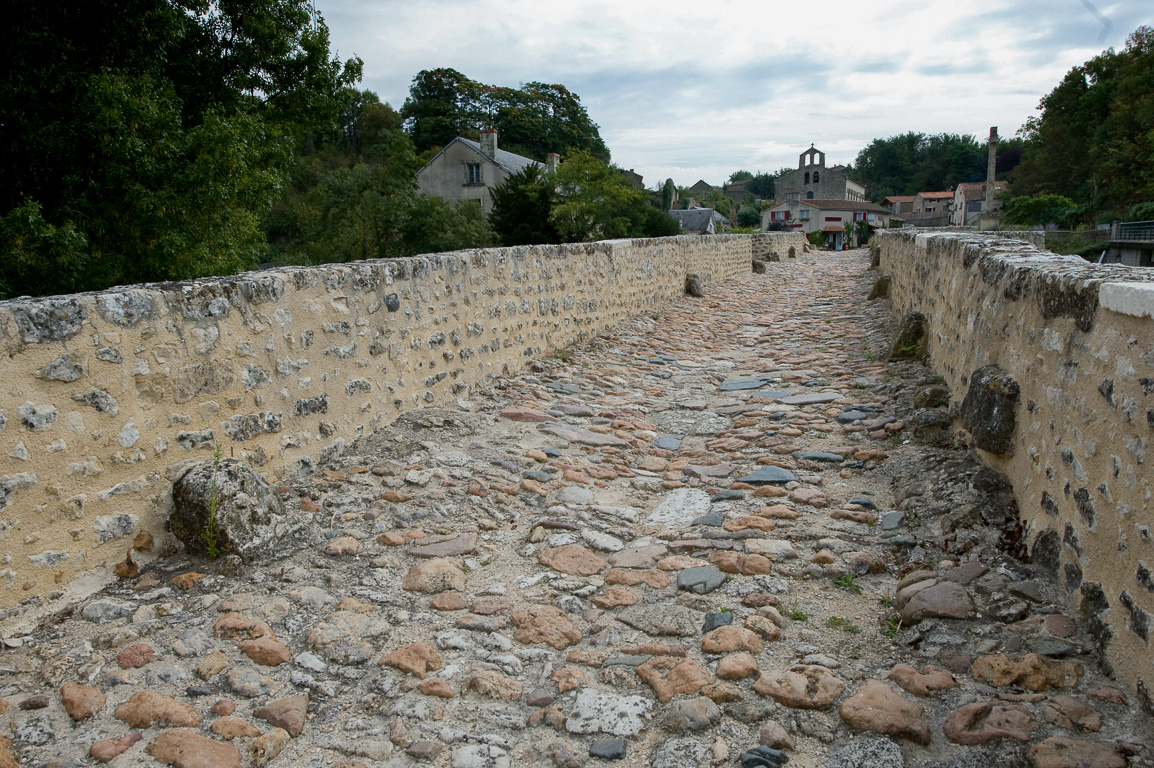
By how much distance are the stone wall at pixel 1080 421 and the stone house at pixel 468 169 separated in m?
38.1

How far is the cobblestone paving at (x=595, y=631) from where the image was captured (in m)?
2.28

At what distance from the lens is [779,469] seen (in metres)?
4.84

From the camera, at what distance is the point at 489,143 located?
134 ft

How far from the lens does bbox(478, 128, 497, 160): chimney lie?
1598 inches

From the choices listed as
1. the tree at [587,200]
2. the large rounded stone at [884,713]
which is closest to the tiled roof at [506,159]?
the tree at [587,200]

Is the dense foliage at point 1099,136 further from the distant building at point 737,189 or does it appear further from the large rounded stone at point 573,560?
the distant building at point 737,189

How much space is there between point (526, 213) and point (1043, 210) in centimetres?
3385

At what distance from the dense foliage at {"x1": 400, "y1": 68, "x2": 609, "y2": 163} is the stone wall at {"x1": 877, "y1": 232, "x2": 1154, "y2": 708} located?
178 feet

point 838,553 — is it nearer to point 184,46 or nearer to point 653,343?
point 653,343

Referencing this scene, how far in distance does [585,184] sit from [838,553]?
24.0 meters

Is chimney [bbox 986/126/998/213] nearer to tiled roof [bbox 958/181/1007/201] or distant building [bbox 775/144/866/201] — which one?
tiled roof [bbox 958/181/1007/201]

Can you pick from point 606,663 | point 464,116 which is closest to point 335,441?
point 606,663

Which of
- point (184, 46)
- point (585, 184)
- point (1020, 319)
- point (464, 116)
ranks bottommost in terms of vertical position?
point (1020, 319)

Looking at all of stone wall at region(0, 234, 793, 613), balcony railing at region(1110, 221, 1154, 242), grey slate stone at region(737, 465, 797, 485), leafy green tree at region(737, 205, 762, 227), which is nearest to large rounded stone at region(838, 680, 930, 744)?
grey slate stone at region(737, 465, 797, 485)
